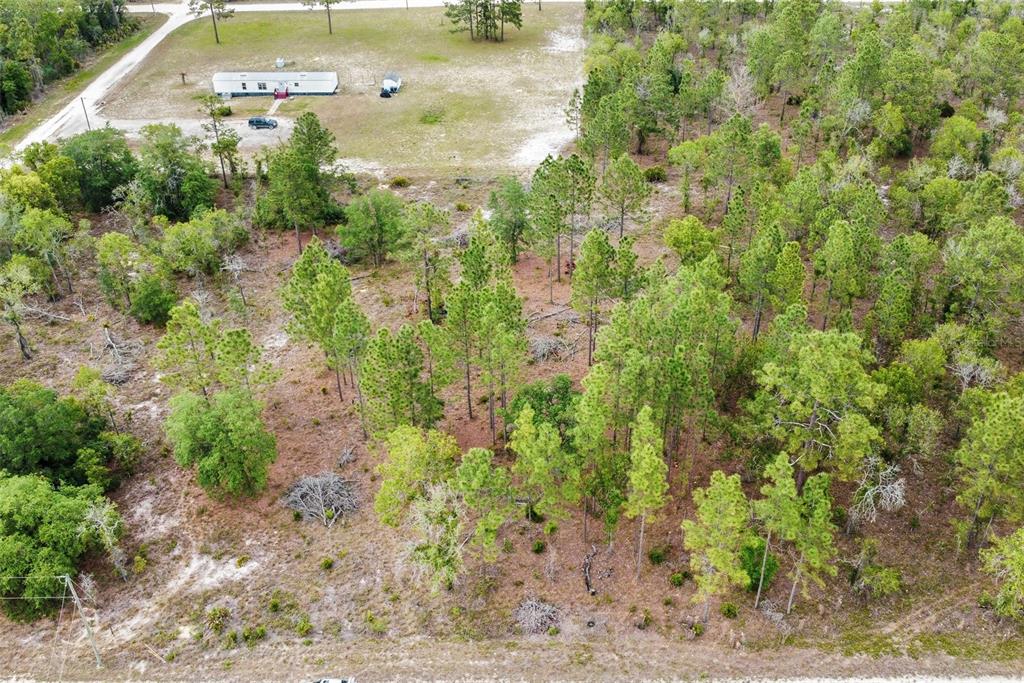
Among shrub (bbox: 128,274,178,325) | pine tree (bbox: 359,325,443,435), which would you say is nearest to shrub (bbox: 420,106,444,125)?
shrub (bbox: 128,274,178,325)

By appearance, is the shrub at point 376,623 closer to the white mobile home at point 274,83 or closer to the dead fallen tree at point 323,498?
the dead fallen tree at point 323,498

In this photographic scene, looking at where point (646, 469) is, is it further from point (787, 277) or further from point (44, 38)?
point (44, 38)

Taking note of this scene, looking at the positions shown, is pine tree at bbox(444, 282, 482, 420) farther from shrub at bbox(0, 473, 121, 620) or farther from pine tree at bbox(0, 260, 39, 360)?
pine tree at bbox(0, 260, 39, 360)

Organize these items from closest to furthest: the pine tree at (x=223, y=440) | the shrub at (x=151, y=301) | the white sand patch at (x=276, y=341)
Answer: the pine tree at (x=223, y=440) < the white sand patch at (x=276, y=341) < the shrub at (x=151, y=301)

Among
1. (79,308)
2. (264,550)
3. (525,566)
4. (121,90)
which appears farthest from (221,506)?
(121,90)

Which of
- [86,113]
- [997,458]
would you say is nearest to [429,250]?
[997,458]

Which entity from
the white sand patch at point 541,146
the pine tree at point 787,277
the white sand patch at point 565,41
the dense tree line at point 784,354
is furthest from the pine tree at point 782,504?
the white sand patch at point 565,41
